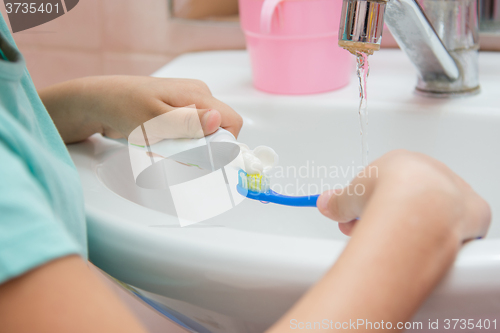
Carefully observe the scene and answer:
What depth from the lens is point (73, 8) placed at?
696 mm

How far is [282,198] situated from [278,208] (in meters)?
0.13

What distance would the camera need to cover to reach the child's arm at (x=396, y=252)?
0.69ft

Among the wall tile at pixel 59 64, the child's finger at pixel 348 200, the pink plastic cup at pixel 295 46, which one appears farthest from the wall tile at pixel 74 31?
the child's finger at pixel 348 200

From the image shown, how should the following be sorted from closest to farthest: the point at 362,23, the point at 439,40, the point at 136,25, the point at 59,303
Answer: the point at 59,303
the point at 362,23
the point at 439,40
the point at 136,25

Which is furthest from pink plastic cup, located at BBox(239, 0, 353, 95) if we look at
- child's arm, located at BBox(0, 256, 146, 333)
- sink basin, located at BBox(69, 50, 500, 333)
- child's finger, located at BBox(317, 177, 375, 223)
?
child's arm, located at BBox(0, 256, 146, 333)

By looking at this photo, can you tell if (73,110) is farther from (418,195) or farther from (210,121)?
(418,195)

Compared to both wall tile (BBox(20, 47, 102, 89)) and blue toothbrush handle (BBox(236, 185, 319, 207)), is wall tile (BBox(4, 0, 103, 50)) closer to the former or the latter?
wall tile (BBox(20, 47, 102, 89))

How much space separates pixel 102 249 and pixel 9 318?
0.35ft

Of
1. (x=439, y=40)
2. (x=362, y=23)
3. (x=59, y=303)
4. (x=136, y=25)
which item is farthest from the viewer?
(x=136, y=25)

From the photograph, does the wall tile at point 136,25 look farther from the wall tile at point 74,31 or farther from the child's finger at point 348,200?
the child's finger at point 348,200

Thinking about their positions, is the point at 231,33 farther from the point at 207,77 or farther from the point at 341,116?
the point at 341,116

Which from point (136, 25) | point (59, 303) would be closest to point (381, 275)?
point (59, 303)

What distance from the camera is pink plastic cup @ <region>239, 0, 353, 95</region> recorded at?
0.50 metres

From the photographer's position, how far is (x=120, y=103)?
42 centimetres
